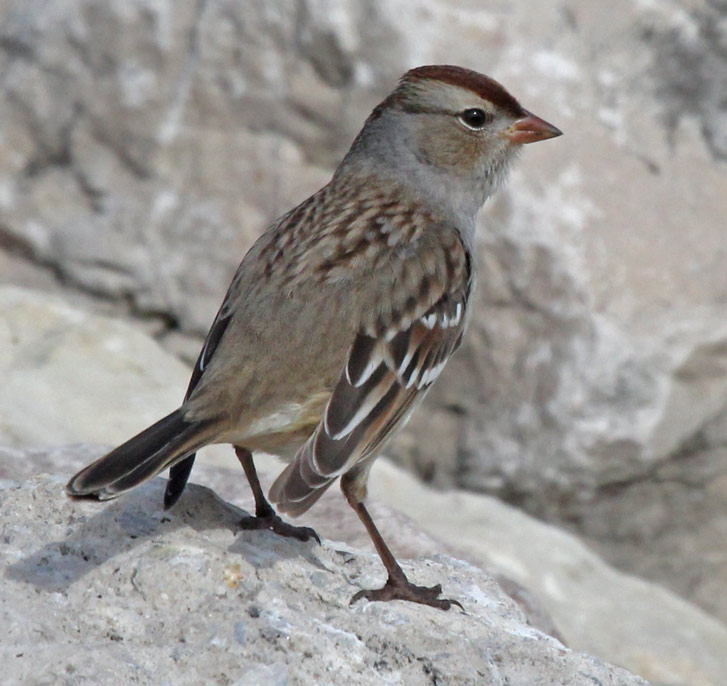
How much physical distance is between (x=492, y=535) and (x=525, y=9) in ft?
9.77

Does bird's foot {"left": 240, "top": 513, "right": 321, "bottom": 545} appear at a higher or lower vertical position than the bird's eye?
lower

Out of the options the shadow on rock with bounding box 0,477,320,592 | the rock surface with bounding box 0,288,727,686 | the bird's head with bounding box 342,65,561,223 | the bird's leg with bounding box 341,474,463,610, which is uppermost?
the bird's head with bounding box 342,65,561,223

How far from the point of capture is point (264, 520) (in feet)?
14.2

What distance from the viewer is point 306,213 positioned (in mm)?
5070

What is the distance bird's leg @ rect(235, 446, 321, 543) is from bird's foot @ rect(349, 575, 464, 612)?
354 millimetres

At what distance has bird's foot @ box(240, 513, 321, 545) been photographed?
4227 millimetres

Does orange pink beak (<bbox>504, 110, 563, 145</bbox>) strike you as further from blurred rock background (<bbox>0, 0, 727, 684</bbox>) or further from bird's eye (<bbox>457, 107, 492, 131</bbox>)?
blurred rock background (<bbox>0, 0, 727, 684</bbox>)

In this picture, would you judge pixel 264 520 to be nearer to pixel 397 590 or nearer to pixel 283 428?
pixel 283 428

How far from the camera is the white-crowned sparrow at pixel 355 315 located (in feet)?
13.3

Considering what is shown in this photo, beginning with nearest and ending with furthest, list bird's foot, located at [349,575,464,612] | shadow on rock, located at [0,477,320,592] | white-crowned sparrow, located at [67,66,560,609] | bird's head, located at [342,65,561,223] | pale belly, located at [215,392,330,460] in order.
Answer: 1. shadow on rock, located at [0,477,320,592]
2. bird's foot, located at [349,575,464,612]
3. white-crowned sparrow, located at [67,66,560,609]
4. pale belly, located at [215,392,330,460]
5. bird's head, located at [342,65,561,223]

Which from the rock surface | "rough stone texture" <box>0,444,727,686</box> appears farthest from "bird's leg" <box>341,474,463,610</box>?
the rock surface

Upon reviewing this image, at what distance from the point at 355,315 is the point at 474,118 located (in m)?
1.33

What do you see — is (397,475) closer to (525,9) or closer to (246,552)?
(525,9)

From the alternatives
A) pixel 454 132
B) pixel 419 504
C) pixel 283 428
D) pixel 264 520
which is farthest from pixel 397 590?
pixel 419 504
